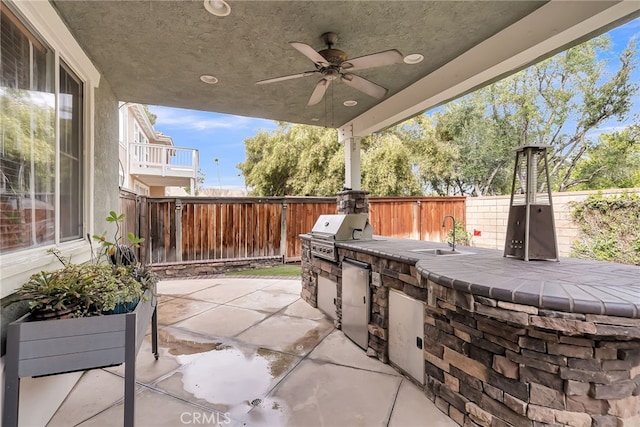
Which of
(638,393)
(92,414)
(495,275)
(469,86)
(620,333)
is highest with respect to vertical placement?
(469,86)

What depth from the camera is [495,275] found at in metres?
1.84

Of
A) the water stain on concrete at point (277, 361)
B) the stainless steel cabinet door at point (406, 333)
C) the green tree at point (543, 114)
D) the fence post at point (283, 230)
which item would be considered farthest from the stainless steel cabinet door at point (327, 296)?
the green tree at point (543, 114)

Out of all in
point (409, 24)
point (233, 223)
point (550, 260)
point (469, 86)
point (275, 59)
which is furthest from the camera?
point (233, 223)

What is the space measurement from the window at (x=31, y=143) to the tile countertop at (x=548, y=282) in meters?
2.58

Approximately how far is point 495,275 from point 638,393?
2.79 ft

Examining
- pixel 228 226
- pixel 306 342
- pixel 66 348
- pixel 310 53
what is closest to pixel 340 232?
pixel 306 342

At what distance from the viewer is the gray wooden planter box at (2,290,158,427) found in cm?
149

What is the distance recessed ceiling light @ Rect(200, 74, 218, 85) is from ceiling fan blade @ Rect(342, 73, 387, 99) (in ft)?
5.64

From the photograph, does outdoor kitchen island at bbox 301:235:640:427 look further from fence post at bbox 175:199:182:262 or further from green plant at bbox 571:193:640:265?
fence post at bbox 175:199:182:262

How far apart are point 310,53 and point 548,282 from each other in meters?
2.43

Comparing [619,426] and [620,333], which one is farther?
[619,426]

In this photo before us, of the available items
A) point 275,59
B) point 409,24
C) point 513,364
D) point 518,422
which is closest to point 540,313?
point 513,364

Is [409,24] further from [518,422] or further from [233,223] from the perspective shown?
[233,223]

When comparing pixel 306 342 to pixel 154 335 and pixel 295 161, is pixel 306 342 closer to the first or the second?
pixel 154 335
